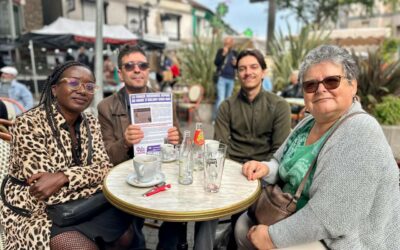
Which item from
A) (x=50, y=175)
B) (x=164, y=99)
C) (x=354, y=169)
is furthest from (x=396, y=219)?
(x=50, y=175)

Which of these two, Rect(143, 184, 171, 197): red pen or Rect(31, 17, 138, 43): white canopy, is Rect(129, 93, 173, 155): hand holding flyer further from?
Rect(31, 17, 138, 43): white canopy

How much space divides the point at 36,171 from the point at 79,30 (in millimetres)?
9619

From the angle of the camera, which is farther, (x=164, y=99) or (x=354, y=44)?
(x=354, y=44)

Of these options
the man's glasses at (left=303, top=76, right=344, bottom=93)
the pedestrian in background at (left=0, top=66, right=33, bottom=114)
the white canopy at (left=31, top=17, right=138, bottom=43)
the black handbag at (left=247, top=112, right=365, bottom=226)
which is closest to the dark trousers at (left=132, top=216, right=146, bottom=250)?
the black handbag at (left=247, top=112, right=365, bottom=226)

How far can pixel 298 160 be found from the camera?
68.4 inches

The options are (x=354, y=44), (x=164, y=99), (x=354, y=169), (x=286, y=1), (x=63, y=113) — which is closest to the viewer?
(x=354, y=169)

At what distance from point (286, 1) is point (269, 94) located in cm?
2541

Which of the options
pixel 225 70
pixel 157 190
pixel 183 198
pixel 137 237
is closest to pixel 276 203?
pixel 183 198

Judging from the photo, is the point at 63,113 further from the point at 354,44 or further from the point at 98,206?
the point at 354,44

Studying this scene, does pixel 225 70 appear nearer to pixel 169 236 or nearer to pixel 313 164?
pixel 169 236

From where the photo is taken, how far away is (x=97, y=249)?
183cm

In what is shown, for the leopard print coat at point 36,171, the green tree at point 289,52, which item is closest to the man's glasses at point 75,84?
the leopard print coat at point 36,171

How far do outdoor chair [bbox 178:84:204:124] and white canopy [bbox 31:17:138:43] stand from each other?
176 inches

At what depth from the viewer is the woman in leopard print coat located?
Answer: 1730 millimetres
